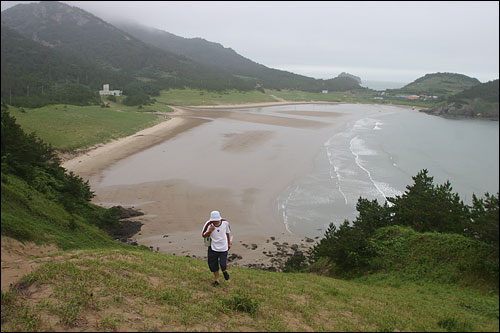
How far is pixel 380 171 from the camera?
97.0 feet

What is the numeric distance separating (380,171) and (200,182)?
54.9 ft

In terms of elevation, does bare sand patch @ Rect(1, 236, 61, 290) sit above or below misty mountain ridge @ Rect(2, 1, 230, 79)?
below

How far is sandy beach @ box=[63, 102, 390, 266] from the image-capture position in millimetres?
16094

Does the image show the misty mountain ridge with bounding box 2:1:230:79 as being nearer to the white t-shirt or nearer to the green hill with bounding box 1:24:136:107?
the green hill with bounding box 1:24:136:107

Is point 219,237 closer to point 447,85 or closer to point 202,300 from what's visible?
point 202,300

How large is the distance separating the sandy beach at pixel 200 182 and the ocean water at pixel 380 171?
143 cm

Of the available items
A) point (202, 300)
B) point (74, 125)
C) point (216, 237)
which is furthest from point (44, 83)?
point (202, 300)

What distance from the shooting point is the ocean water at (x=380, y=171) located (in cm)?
2042

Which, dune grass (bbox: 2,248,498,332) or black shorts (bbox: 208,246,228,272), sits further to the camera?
black shorts (bbox: 208,246,228,272)

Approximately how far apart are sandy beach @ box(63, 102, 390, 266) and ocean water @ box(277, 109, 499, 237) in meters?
1.43

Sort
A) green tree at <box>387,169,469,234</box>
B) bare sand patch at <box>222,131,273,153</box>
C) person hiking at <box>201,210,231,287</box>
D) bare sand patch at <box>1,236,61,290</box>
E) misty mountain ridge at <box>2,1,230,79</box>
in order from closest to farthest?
bare sand patch at <box>1,236,61,290</box> < person hiking at <box>201,210,231,287</box> < green tree at <box>387,169,469,234</box> < bare sand patch at <box>222,131,273,153</box> < misty mountain ridge at <box>2,1,230,79</box>

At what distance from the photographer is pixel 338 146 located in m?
40.8

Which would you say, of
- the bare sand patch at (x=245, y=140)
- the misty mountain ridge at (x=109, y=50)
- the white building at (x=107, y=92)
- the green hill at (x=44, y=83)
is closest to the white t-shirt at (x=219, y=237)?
the bare sand patch at (x=245, y=140)

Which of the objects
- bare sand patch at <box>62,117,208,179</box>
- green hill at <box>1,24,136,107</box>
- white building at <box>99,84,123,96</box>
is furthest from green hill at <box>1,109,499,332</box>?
white building at <box>99,84,123,96</box>
